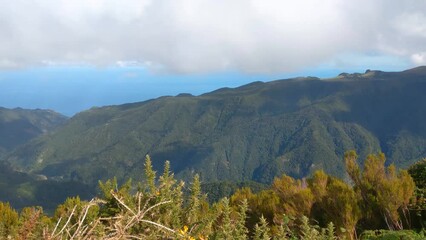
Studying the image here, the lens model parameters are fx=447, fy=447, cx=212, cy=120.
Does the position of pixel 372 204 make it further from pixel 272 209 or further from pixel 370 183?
pixel 272 209

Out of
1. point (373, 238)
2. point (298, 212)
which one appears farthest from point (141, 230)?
point (298, 212)

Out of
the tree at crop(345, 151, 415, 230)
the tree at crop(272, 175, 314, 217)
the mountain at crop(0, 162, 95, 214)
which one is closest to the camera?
the tree at crop(345, 151, 415, 230)

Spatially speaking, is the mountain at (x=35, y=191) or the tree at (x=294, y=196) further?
the mountain at (x=35, y=191)

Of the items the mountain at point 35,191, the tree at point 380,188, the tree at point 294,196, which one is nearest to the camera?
the tree at point 380,188

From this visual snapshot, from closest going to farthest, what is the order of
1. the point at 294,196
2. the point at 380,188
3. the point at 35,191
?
the point at 380,188
the point at 294,196
the point at 35,191

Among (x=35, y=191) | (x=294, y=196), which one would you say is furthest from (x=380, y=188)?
(x=35, y=191)

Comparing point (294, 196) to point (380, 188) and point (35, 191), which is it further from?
point (35, 191)

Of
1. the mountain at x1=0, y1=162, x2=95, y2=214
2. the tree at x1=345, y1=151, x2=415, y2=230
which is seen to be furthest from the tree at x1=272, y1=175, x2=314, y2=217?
the mountain at x1=0, y1=162, x2=95, y2=214

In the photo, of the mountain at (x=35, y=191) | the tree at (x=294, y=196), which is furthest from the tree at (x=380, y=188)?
the mountain at (x=35, y=191)

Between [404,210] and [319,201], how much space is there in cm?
152

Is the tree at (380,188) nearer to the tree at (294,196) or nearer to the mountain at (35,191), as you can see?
the tree at (294,196)

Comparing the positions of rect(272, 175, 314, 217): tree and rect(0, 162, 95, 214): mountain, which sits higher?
rect(272, 175, 314, 217): tree

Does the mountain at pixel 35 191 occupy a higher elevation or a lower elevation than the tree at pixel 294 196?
lower

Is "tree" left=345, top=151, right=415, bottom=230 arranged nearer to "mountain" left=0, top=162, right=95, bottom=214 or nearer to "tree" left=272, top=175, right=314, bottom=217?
"tree" left=272, top=175, right=314, bottom=217
